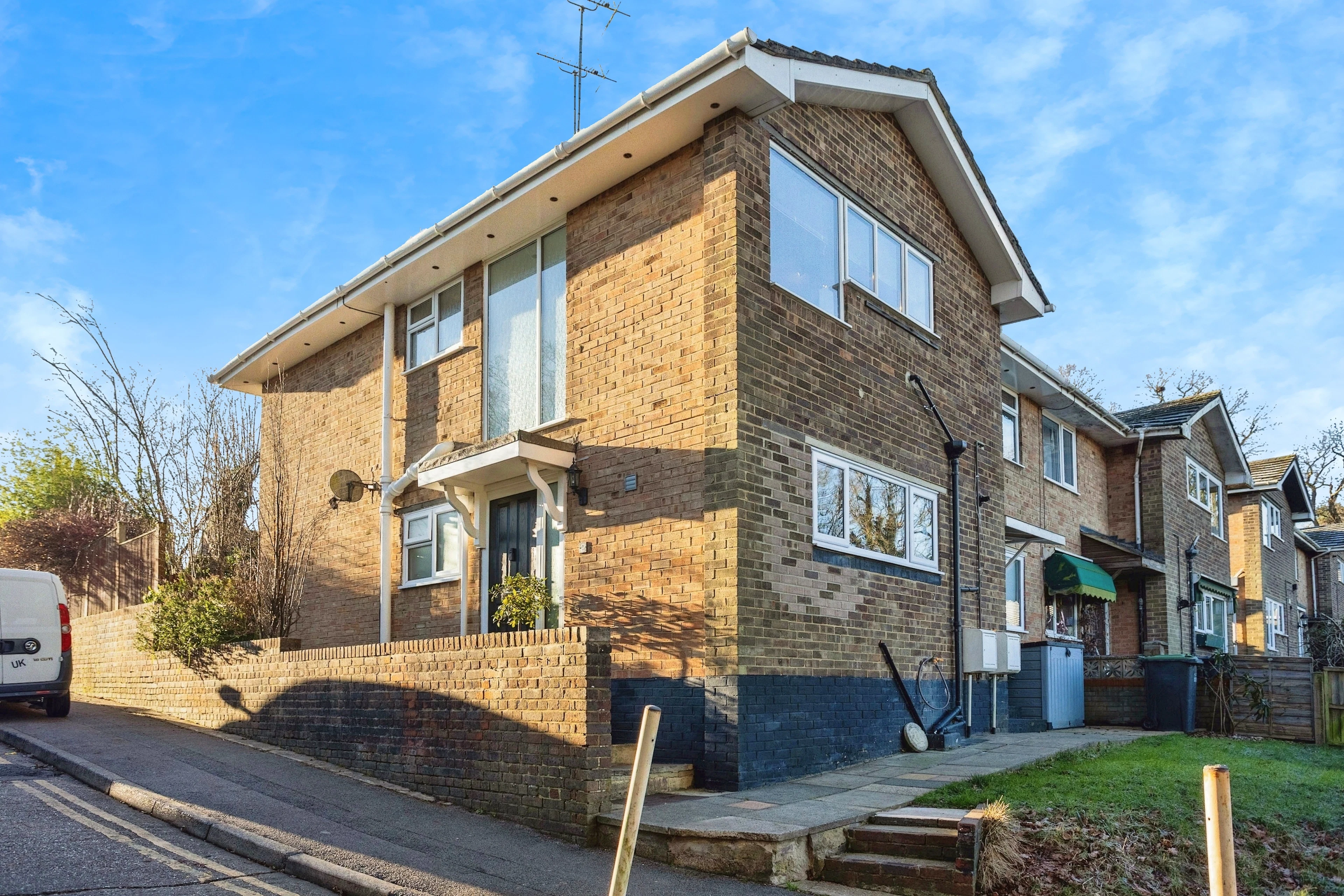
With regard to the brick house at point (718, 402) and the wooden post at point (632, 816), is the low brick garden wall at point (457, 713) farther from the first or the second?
the wooden post at point (632, 816)

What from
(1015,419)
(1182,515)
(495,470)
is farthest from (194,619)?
(1182,515)

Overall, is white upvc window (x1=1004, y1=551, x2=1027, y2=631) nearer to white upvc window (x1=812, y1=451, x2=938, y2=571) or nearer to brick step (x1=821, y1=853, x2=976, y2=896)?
white upvc window (x1=812, y1=451, x2=938, y2=571)

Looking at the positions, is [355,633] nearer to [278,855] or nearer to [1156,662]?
[278,855]

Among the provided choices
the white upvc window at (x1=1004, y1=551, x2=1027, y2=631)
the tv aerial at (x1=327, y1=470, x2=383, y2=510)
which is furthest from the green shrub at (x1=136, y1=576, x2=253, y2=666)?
the white upvc window at (x1=1004, y1=551, x2=1027, y2=631)

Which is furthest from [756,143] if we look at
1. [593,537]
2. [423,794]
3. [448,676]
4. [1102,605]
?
Answer: [1102,605]

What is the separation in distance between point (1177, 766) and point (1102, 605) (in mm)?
11765

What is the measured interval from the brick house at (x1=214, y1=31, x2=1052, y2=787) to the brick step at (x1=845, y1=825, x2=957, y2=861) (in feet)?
5.64

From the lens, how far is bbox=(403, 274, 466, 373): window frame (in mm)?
13461

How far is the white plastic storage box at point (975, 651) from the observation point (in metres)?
12.6

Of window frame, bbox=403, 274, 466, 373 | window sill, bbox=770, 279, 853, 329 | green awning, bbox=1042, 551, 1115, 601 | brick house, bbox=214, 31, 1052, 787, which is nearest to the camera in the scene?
brick house, bbox=214, 31, 1052, 787

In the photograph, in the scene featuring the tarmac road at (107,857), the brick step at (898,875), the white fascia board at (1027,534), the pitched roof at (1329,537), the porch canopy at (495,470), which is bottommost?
the brick step at (898,875)

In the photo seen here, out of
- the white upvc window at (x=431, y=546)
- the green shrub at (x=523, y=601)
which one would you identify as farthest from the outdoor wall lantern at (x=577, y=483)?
the white upvc window at (x=431, y=546)

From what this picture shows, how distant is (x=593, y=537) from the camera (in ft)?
34.9

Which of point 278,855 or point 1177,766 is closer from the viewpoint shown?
point 278,855
